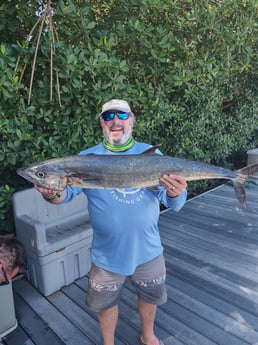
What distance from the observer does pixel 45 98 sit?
342 centimetres

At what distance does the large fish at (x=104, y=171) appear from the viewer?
185 cm

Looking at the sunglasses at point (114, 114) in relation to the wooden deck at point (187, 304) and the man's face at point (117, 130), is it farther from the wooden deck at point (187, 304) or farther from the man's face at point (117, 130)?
the wooden deck at point (187, 304)

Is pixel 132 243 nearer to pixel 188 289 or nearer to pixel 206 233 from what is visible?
pixel 188 289

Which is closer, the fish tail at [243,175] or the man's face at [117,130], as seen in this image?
the man's face at [117,130]

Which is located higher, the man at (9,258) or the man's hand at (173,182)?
the man's hand at (173,182)

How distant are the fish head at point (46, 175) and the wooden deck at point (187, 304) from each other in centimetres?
156

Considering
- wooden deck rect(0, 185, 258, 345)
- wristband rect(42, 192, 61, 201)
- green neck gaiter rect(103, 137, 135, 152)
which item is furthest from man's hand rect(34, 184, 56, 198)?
wooden deck rect(0, 185, 258, 345)

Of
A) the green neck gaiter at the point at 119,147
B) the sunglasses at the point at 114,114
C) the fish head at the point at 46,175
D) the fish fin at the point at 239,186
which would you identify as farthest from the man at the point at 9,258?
the fish fin at the point at 239,186

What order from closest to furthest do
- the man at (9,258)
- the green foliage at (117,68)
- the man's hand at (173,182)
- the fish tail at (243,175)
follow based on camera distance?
the man's hand at (173,182) < the fish tail at (243,175) < the man at (9,258) < the green foliage at (117,68)

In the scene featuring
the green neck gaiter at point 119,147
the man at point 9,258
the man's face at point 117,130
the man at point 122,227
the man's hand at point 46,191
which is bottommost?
the man at point 9,258

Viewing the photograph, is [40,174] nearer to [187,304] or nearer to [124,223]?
[124,223]

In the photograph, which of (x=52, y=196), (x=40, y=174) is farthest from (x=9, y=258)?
(x=40, y=174)

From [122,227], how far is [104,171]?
1.39 ft

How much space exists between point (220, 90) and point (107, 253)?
5.08m
